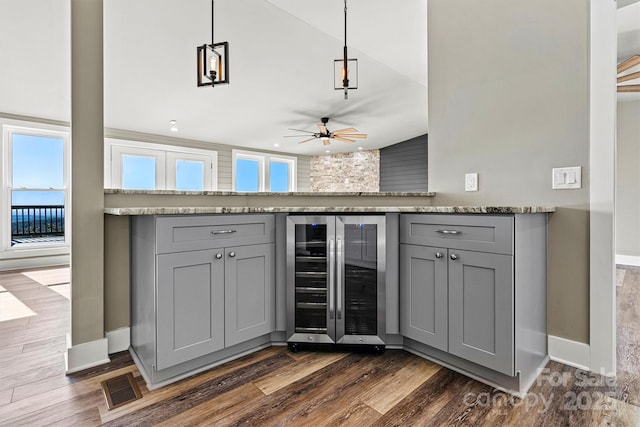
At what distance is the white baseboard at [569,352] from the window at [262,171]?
22.2ft

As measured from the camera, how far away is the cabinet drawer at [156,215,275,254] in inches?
62.6

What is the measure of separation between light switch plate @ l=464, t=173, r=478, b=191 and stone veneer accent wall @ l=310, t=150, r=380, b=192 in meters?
7.05

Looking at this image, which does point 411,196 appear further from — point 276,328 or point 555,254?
point 276,328

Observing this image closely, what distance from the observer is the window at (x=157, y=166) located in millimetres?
5922

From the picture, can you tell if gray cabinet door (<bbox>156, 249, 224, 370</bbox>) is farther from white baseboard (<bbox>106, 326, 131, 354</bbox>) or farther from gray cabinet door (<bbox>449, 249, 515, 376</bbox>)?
gray cabinet door (<bbox>449, 249, 515, 376</bbox>)

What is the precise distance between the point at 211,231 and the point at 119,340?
1048 mm

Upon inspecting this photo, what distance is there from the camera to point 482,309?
5.27ft

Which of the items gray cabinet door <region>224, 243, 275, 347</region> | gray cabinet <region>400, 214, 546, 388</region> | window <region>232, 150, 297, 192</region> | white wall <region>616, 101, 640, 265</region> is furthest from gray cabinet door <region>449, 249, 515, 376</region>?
window <region>232, 150, 297, 192</region>

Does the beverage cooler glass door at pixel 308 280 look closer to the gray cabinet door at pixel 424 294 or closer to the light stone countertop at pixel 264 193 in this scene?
the light stone countertop at pixel 264 193

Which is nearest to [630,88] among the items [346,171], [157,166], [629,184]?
[629,184]

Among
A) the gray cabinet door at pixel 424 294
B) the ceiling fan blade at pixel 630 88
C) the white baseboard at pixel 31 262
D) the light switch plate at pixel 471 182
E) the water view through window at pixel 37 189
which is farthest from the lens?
the water view through window at pixel 37 189

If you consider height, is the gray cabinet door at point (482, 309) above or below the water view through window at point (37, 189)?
below

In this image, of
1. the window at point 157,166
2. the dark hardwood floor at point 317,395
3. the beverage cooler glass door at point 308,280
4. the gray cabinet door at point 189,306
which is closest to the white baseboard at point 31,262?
the window at point 157,166

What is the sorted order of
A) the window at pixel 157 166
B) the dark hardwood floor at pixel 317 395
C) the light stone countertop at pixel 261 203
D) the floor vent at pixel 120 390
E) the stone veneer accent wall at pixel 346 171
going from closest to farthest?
the dark hardwood floor at pixel 317 395, the floor vent at pixel 120 390, the light stone countertop at pixel 261 203, the window at pixel 157 166, the stone veneer accent wall at pixel 346 171
